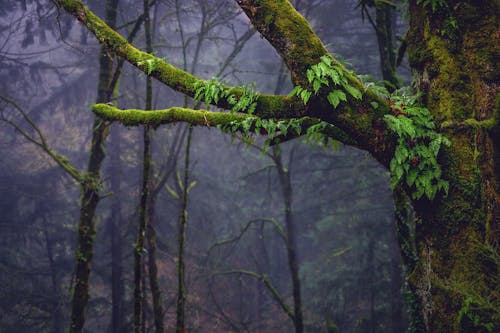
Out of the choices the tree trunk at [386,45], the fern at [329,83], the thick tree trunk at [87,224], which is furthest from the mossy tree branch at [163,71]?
the tree trunk at [386,45]

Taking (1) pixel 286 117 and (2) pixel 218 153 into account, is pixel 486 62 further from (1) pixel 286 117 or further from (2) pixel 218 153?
(2) pixel 218 153

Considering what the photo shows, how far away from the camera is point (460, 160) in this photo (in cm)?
343

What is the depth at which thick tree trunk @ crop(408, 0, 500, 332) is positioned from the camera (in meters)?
3.30

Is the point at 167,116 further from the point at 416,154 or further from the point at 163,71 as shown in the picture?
the point at 416,154

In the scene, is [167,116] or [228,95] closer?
[228,95]

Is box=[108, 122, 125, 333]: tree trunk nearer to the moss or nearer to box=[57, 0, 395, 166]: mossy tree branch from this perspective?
the moss

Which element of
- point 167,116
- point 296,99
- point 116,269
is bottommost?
point 116,269

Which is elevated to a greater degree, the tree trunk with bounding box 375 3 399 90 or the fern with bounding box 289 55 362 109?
the tree trunk with bounding box 375 3 399 90

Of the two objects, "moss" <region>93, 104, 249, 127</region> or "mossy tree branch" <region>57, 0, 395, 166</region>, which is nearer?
"mossy tree branch" <region>57, 0, 395, 166</region>

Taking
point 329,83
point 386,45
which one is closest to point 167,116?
point 329,83

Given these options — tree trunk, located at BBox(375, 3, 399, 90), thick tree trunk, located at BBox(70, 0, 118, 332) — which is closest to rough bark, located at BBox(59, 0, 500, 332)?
tree trunk, located at BBox(375, 3, 399, 90)

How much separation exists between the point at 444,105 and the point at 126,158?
15.0 meters

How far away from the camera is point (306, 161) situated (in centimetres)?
1783

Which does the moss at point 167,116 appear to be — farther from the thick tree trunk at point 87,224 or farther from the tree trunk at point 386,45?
the tree trunk at point 386,45
